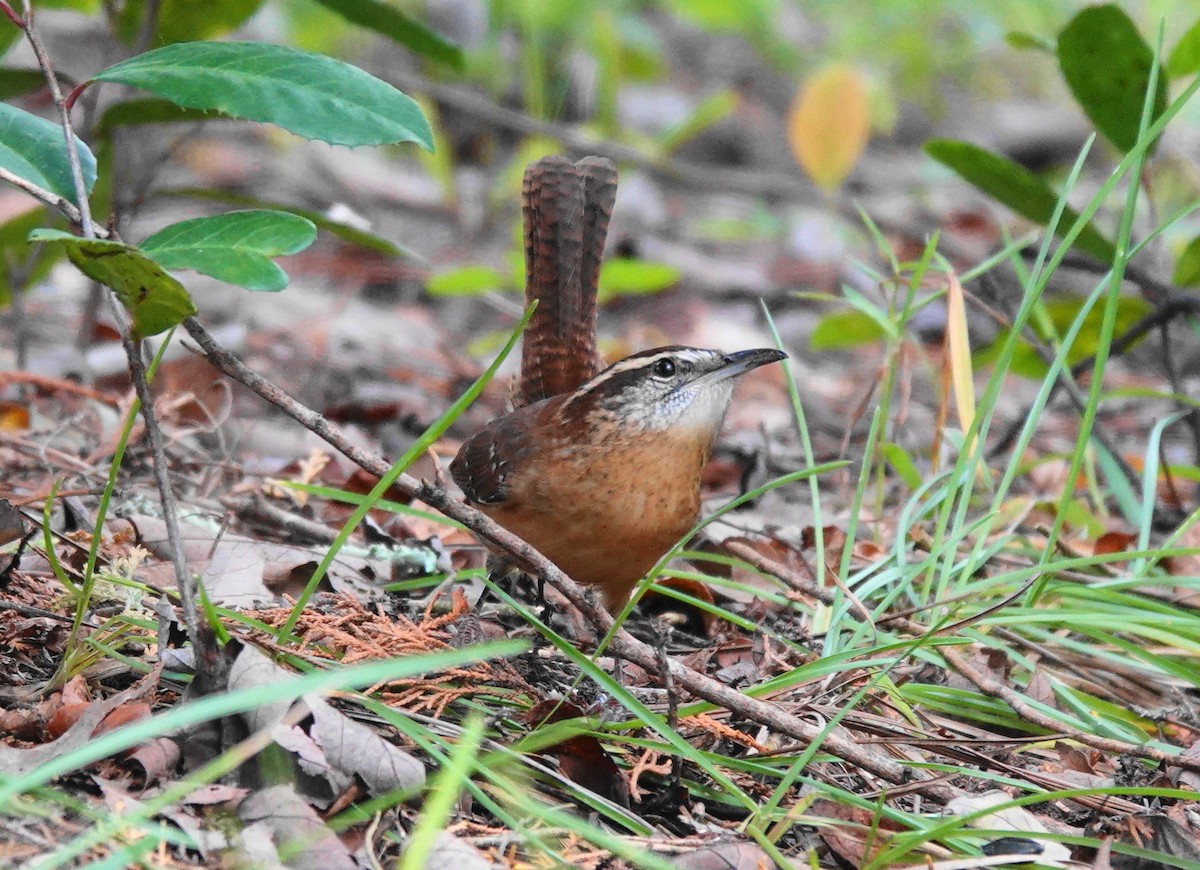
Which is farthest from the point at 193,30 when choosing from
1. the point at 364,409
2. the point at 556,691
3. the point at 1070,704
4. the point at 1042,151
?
the point at 1042,151

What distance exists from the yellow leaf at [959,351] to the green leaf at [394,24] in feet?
7.10

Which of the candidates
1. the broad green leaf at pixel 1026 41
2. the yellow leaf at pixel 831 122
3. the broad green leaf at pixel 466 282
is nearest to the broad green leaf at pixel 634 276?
the broad green leaf at pixel 466 282

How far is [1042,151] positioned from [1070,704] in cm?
1001

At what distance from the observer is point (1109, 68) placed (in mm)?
4914

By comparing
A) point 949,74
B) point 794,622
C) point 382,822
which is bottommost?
point 382,822

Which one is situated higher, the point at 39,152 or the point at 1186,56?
the point at 1186,56

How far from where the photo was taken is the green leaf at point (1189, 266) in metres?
5.15

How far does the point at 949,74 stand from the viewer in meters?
14.5

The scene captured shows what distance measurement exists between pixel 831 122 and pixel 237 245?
23.0 feet

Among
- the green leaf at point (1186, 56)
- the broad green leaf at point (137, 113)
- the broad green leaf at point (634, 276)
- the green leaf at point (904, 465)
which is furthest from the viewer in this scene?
the broad green leaf at point (634, 276)

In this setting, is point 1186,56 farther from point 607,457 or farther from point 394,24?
point 394,24

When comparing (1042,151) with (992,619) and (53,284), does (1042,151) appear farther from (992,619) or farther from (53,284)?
(992,619)

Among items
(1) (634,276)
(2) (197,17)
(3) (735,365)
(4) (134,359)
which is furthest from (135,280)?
(1) (634,276)

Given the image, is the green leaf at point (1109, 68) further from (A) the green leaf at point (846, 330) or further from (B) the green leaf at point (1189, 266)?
(A) the green leaf at point (846, 330)
